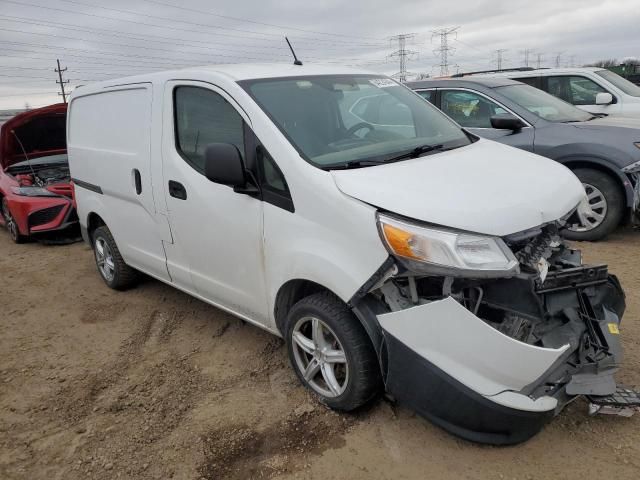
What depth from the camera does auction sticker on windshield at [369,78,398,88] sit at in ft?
12.4

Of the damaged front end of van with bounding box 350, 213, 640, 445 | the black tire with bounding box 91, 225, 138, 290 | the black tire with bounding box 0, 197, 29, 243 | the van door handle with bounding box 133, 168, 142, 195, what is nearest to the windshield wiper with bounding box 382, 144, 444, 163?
the damaged front end of van with bounding box 350, 213, 640, 445

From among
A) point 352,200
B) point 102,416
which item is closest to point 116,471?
point 102,416

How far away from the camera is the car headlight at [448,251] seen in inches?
88.8

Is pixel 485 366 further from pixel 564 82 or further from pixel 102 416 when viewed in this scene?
pixel 564 82

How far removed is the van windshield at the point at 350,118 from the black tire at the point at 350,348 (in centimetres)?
72

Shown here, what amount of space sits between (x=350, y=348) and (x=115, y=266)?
3.03 m

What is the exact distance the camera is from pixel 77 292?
5195mm

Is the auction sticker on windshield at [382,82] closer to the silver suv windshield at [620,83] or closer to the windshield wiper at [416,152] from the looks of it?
the windshield wiper at [416,152]

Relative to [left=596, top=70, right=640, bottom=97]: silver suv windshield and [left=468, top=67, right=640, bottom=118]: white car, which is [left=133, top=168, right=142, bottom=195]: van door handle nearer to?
[left=468, top=67, right=640, bottom=118]: white car

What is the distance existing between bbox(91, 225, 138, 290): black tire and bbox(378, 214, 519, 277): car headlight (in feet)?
10.6

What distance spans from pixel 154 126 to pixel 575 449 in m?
3.22

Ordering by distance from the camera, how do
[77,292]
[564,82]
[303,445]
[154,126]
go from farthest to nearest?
[564,82], [77,292], [154,126], [303,445]

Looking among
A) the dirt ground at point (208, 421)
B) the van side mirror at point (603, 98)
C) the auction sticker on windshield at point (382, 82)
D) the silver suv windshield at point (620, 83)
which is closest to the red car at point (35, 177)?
the dirt ground at point (208, 421)

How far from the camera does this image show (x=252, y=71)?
3.36 meters
